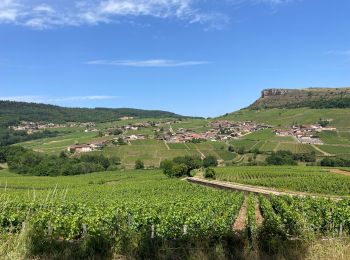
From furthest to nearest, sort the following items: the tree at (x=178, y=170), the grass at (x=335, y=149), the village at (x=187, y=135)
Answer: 1. the village at (x=187, y=135)
2. the grass at (x=335, y=149)
3. the tree at (x=178, y=170)

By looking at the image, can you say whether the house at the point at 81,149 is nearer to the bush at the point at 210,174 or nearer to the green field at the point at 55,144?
the green field at the point at 55,144

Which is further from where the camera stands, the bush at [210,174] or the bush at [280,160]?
the bush at [280,160]

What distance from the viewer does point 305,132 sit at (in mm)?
137750

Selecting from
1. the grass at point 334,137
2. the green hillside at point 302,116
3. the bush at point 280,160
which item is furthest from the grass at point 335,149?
the green hillside at point 302,116

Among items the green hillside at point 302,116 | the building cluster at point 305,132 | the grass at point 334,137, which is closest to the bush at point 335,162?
the grass at point 334,137

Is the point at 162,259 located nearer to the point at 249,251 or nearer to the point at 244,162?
the point at 249,251

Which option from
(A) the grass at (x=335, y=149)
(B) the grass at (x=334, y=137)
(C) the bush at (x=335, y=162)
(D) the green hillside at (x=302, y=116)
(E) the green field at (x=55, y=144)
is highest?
(D) the green hillside at (x=302, y=116)

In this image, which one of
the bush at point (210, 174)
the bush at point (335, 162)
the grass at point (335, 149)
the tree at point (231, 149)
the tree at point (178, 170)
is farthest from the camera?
the tree at point (231, 149)

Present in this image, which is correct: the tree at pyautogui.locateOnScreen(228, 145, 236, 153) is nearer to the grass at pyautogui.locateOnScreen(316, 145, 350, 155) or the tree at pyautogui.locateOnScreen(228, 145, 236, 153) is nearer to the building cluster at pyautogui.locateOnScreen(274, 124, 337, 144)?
the building cluster at pyautogui.locateOnScreen(274, 124, 337, 144)

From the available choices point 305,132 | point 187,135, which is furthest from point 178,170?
point 187,135

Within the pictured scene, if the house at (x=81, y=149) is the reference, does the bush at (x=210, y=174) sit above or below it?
above

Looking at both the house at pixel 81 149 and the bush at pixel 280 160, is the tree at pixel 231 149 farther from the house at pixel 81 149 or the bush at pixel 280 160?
the house at pixel 81 149

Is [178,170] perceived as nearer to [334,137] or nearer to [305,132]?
[334,137]

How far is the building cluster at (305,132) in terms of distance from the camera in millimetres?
126238
